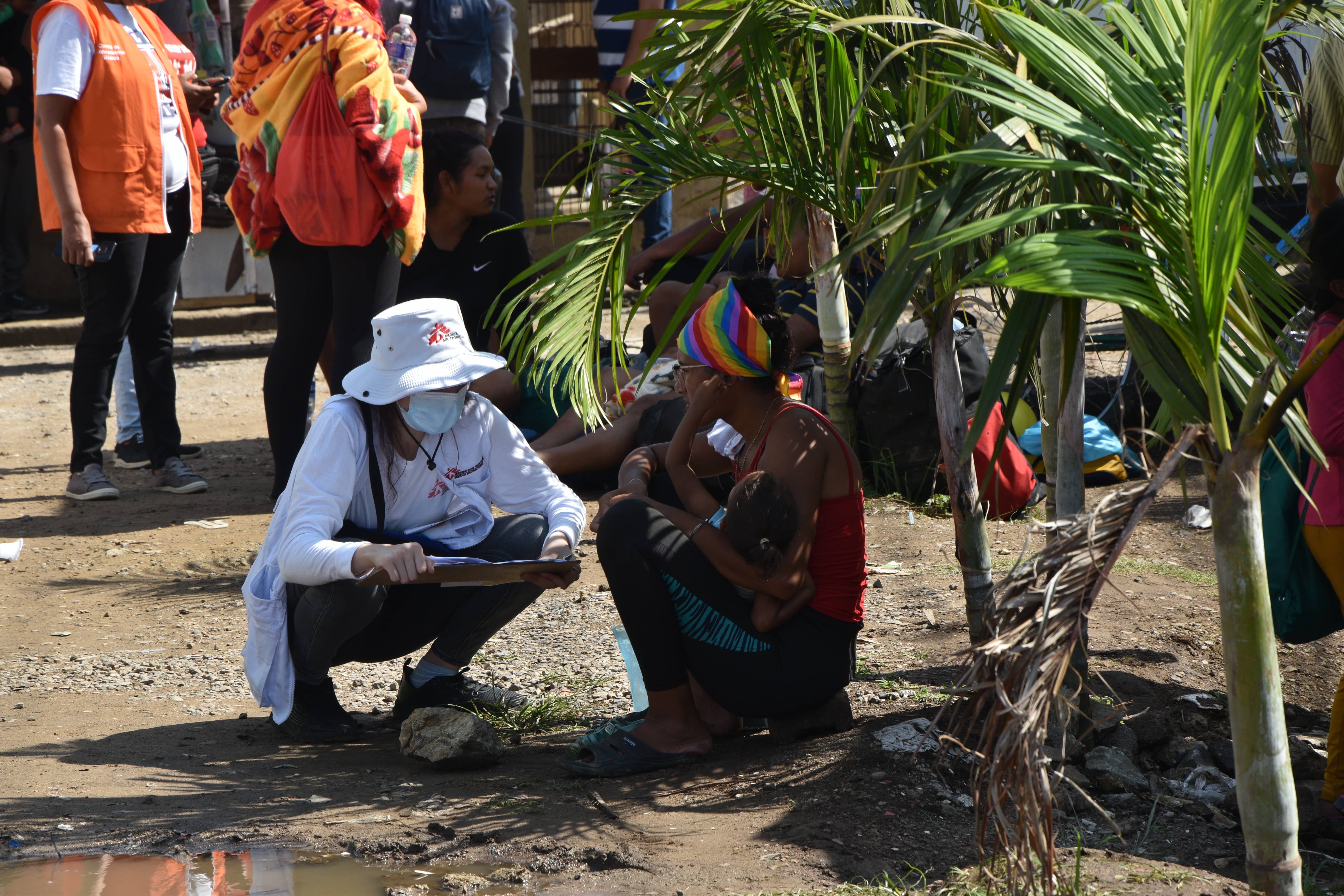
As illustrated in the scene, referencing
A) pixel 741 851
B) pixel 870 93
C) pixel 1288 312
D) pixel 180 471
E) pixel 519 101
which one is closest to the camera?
pixel 1288 312

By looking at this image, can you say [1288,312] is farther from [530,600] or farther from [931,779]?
[530,600]

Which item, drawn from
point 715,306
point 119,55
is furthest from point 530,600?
point 119,55

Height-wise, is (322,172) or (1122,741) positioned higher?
(322,172)

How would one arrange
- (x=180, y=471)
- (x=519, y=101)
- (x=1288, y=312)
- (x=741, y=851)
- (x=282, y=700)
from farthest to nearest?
(x=519, y=101) < (x=180, y=471) < (x=282, y=700) < (x=741, y=851) < (x=1288, y=312)

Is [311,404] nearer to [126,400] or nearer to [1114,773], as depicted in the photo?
[126,400]

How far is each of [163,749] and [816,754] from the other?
1.66 meters

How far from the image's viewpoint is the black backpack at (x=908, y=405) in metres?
5.39

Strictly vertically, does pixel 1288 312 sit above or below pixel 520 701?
above

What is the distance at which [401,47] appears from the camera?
5199 mm

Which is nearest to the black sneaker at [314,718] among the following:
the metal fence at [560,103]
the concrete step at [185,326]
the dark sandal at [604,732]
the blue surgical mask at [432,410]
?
the dark sandal at [604,732]

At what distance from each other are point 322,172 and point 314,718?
215cm

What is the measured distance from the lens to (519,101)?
8.27 m

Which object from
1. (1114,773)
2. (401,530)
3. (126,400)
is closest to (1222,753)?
(1114,773)

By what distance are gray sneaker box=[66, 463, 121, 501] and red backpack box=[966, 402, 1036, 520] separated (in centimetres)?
360
